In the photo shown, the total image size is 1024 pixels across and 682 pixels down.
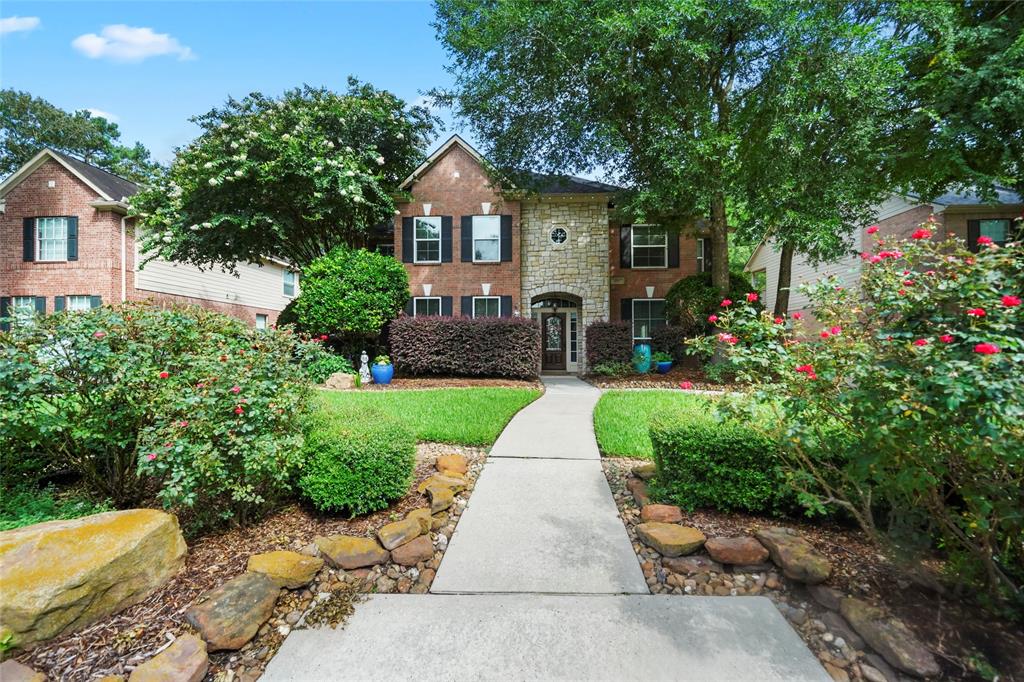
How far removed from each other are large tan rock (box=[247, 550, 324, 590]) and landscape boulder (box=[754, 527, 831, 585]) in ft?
8.92

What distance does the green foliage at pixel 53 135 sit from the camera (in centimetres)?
2266

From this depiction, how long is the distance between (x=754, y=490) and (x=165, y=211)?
53.6 ft

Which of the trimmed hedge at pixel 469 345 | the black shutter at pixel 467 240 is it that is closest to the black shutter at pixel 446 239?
the black shutter at pixel 467 240

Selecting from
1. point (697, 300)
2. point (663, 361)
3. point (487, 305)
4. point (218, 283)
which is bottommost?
point (663, 361)

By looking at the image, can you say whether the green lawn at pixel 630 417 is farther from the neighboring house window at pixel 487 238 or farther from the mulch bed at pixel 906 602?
the neighboring house window at pixel 487 238

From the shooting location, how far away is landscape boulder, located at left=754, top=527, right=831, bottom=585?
2324mm

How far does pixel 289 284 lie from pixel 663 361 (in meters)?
20.7

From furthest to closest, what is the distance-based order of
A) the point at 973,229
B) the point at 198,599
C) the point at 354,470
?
the point at 973,229, the point at 354,470, the point at 198,599

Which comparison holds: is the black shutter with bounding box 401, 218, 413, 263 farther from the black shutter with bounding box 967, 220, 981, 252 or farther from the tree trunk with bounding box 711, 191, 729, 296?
the black shutter with bounding box 967, 220, 981, 252

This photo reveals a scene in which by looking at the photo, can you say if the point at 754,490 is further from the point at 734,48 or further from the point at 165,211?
the point at 165,211

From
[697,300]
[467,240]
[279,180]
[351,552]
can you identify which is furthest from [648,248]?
[351,552]

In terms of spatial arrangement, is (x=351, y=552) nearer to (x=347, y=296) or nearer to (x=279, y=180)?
(x=347, y=296)

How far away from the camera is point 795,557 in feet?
7.93

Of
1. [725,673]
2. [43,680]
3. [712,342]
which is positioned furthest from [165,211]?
[725,673]
